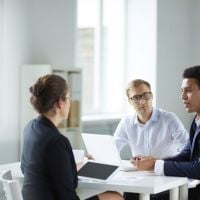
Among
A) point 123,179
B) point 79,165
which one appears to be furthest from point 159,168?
point 79,165

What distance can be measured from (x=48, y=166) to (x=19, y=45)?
2.46 metres

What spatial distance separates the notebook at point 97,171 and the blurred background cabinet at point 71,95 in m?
1.80

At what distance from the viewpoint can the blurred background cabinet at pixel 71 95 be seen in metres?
4.60

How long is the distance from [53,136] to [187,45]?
4328 millimetres

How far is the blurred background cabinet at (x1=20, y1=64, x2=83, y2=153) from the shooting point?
4.60 metres

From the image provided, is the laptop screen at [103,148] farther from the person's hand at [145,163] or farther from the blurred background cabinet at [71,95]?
the blurred background cabinet at [71,95]

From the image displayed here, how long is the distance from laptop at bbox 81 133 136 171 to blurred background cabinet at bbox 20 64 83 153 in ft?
5.06

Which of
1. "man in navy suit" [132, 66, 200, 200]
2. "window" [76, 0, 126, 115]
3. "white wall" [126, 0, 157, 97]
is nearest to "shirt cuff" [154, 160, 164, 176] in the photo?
"man in navy suit" [132, 66, 200, 200]

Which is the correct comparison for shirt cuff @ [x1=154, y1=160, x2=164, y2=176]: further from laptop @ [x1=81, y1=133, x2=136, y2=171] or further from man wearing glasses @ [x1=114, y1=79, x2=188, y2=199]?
man wearing glasses @ [x1=114, y1=79, x2=188, y2=199]

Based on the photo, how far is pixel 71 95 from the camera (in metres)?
4.78

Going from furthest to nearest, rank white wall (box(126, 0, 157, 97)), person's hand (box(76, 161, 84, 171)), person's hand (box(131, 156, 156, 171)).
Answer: white wall (box(126, 0, 157, 97)), person's hand (box(131, 156, 156, 171)), person's hand (box(76, 161, 84, 171))

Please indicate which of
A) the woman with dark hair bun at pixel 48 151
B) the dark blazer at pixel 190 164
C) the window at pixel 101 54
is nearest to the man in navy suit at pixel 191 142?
the dark blazer at pixel 190 164

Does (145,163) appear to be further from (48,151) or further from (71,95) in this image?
(71,95)

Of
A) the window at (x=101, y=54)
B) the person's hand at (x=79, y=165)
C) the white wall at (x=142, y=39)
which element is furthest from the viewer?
the white wall at (x=142, y=39)
